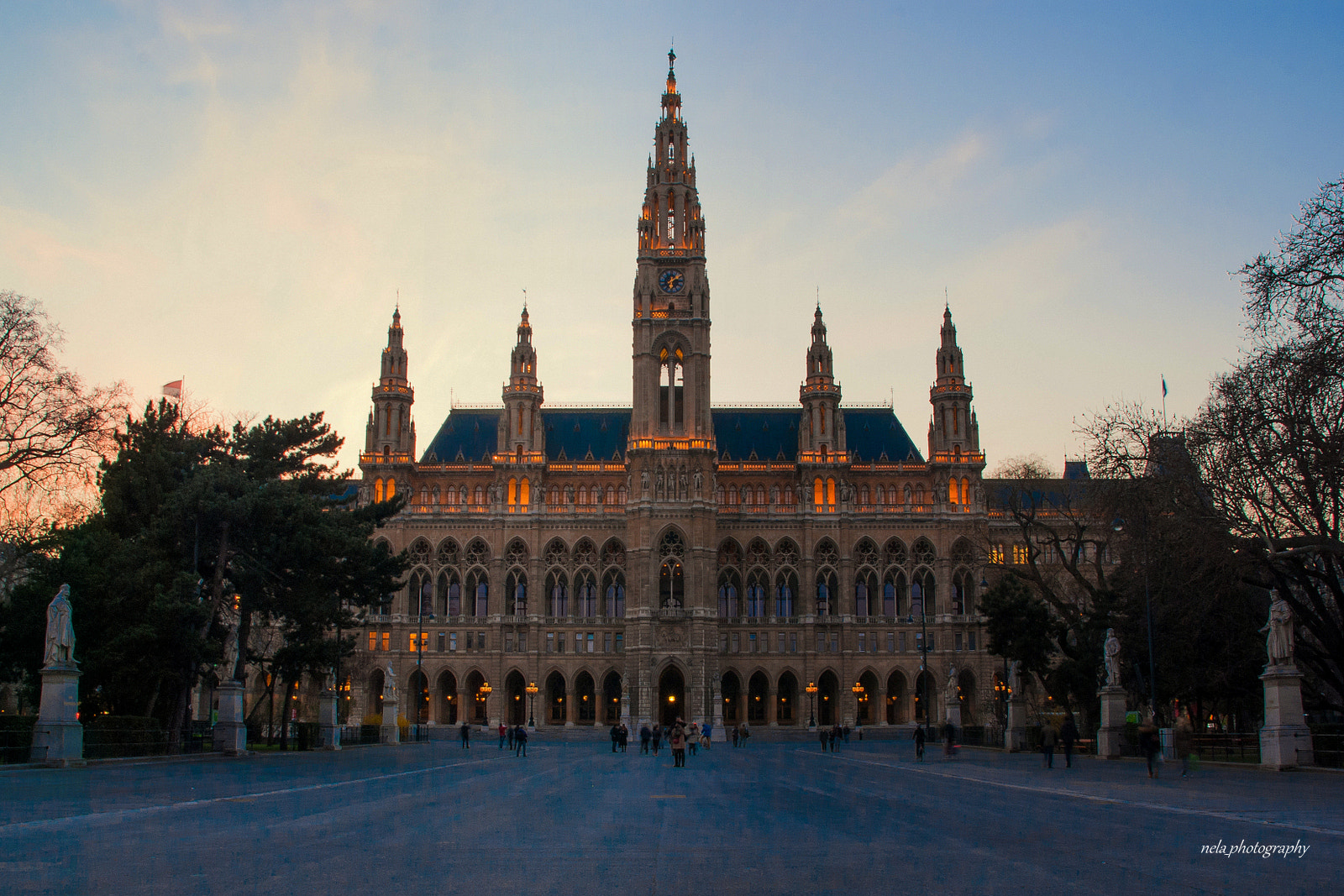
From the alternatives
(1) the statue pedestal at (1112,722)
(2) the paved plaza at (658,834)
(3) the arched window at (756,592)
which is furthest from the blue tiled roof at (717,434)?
(2) the paved plaza at (658,834)

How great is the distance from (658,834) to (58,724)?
23.2 metres

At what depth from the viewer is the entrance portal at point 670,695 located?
303 ft

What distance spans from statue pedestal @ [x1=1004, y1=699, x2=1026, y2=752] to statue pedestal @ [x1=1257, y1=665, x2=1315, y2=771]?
2100cm

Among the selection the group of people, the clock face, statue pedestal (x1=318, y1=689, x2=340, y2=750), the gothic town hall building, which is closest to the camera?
statue pedestal (x1=318, y1=689, x2=340, y2=750)

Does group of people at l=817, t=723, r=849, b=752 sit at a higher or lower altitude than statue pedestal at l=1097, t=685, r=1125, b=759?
lower

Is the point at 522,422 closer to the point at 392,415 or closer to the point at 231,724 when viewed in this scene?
the point at 392,415

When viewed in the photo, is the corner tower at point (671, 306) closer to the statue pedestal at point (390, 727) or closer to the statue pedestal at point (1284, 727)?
the statue pedestal at point (390, 727)

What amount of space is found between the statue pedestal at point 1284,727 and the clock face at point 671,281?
6962cm

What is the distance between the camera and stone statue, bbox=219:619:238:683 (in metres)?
45.8

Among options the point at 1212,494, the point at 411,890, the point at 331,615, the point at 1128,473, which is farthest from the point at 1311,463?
the point at 331,615

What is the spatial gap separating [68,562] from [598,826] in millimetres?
29885

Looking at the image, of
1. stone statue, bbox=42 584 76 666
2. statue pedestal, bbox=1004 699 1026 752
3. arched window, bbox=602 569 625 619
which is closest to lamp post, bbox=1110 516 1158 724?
statue pedestal, bbox=1004 699 1026 752

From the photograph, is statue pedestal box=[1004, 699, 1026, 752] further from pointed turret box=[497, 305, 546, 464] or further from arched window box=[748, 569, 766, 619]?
pointed turret box=[497, 305, 546, 464]

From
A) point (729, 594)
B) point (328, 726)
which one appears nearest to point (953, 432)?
point (729, 594)
